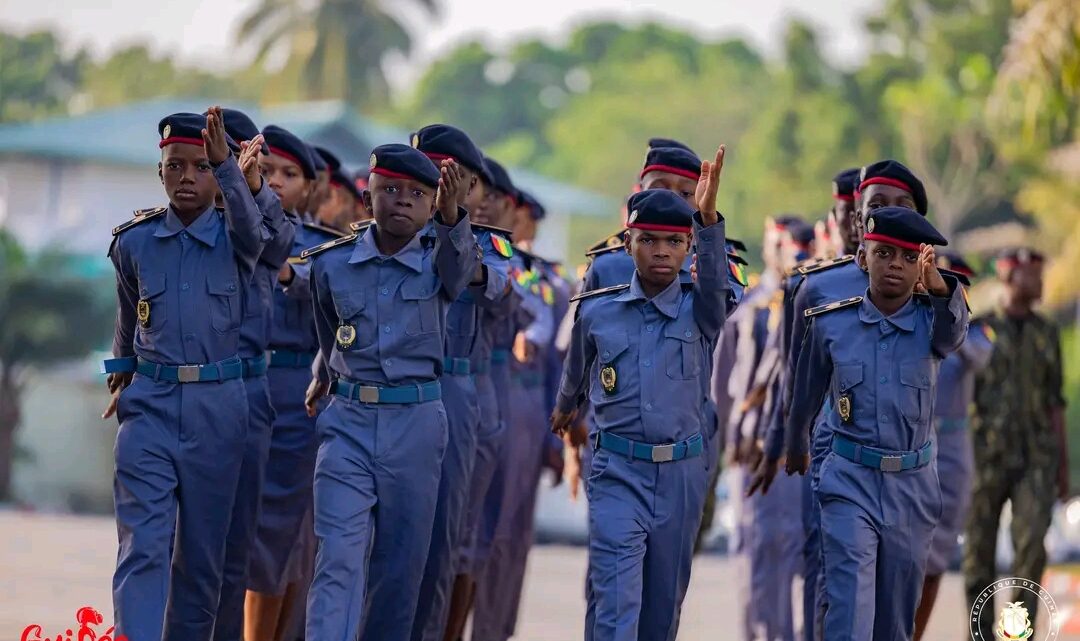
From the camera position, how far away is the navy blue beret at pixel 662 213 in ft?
28.2

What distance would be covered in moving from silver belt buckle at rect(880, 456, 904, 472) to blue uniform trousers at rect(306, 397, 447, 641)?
1837 millimetres

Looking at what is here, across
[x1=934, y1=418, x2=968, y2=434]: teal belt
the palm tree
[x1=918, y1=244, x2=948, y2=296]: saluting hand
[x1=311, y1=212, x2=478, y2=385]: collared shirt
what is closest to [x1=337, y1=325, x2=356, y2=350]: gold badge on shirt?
[x1=311, y1=212, x2=478, y2=385]: collared shirt

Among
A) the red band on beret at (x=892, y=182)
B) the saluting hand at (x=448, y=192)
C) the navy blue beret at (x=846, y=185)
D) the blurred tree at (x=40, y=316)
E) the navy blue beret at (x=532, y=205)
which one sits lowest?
the saluting hand at (x=448, y=192)

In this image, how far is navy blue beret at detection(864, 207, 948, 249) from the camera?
8.44m

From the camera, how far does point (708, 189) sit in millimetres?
8227

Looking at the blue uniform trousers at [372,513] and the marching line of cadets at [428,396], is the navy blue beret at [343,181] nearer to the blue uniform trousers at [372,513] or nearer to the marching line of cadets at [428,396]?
the marching line of cadets at [428,396]

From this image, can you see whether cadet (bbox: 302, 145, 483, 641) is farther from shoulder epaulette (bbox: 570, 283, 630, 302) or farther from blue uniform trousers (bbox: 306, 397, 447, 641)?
shoulder epaulette (bbox: 570, 283, 630, 302)

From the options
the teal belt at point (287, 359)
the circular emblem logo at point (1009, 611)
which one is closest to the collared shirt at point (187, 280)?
the teal belt at point (287, 359)

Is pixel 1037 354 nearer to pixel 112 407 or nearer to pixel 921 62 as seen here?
pixel 112 407

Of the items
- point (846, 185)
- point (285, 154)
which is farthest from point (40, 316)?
point (846, 185)

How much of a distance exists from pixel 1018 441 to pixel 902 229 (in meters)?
4.51

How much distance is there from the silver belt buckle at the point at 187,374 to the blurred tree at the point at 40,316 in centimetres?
2357

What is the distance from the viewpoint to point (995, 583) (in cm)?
1213

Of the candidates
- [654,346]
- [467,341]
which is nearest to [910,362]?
[654,346]
